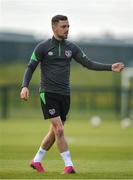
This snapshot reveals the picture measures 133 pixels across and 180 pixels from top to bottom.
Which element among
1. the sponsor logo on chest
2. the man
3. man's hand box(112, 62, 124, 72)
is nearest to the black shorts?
the man

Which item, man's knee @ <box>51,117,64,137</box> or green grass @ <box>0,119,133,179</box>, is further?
green grass @ <box>0,119,133,179</box>

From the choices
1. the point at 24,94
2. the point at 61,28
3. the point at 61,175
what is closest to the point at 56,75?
the point at 24,94

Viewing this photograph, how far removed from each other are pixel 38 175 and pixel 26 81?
1.41m

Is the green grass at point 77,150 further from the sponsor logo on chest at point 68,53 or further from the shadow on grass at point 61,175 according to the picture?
the sponsor logo on chest at point 68,53

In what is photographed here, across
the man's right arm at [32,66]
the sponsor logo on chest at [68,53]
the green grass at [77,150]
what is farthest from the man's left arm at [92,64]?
the green grass at [77,150]

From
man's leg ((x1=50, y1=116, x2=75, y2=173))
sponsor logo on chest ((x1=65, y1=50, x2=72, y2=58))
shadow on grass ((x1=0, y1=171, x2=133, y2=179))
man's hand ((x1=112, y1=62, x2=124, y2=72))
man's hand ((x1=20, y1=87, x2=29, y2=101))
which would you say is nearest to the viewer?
shadow on grass ((x1=0, y1=171, x2=133, y2=179))

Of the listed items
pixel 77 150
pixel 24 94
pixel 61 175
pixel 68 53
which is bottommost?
pixel 77 150

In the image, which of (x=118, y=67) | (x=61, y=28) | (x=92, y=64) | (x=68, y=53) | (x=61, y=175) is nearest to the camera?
(x=61, y=175)

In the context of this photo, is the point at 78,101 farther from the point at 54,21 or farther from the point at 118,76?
the point at 54,21

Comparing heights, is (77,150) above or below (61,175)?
below

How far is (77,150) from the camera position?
69.6 ft

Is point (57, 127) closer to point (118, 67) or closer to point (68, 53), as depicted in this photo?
point (68, 53)

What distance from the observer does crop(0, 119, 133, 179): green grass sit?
1361 cm

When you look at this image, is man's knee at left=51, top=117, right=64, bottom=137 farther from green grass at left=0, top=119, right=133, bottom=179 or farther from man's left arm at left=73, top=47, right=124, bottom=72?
man's left arm at left=73, top=47, right=124, bottom=72
